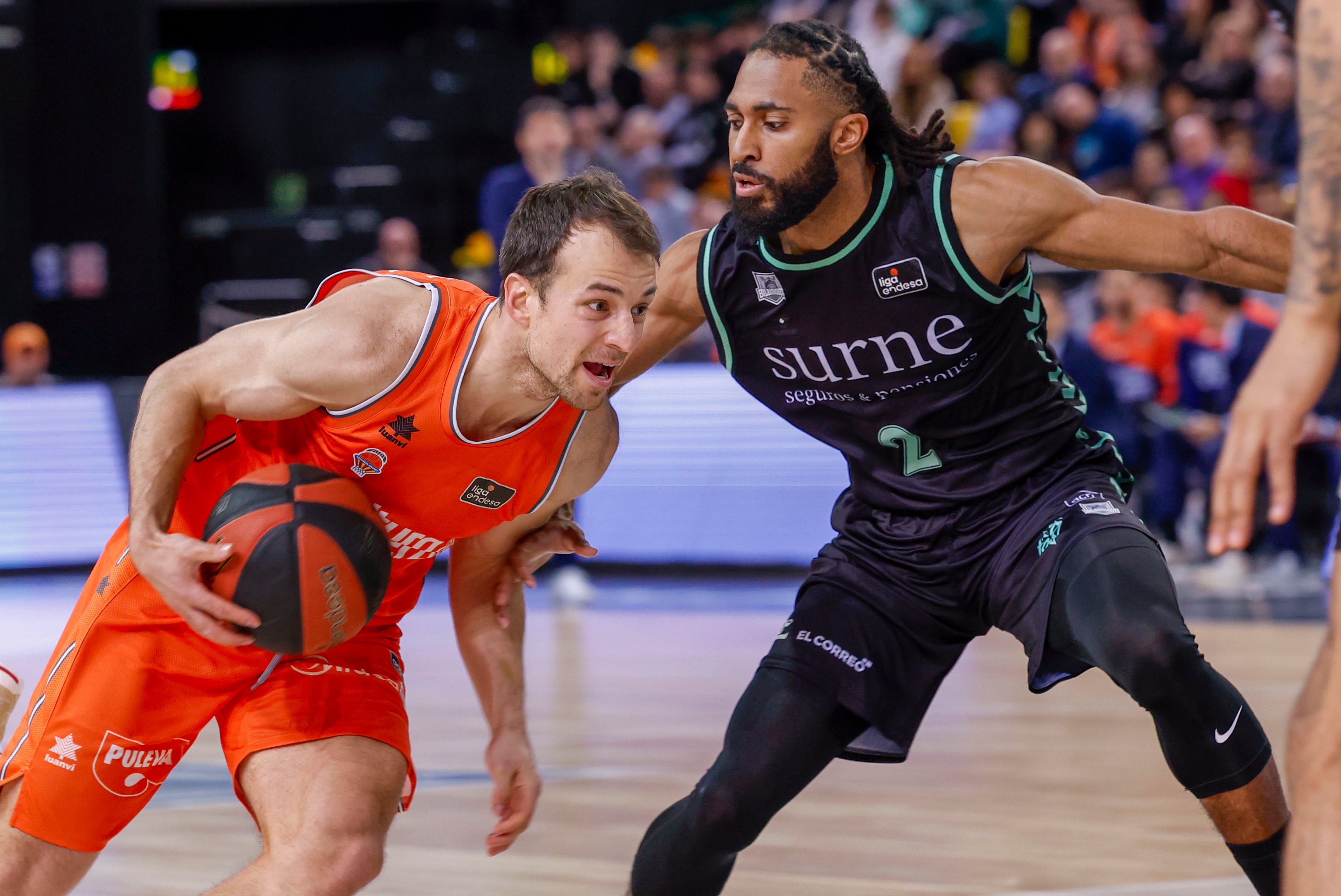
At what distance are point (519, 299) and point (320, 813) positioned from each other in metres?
1.10

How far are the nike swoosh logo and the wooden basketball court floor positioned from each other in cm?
104

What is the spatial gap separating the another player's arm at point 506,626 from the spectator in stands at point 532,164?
16.7ft

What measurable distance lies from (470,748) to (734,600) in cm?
368

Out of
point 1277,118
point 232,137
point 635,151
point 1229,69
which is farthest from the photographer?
point 232,137

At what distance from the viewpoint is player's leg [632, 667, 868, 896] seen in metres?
3.21

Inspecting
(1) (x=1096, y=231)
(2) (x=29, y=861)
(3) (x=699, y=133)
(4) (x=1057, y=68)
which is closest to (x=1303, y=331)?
Result: (1) (x=1096, y=231)

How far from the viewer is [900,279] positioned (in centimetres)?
340

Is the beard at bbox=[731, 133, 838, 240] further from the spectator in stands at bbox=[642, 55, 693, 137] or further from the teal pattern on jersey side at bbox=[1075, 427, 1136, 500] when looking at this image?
the spectator in stands at bbox=[642, 55, 693, 137]

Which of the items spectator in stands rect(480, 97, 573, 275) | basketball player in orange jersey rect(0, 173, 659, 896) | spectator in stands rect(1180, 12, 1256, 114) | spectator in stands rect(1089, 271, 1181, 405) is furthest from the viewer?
spectator in stands rect(1180, 12, 1256, 114)

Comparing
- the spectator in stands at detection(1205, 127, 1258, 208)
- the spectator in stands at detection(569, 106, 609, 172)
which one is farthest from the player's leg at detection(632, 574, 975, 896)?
the spectator in stands at detection(569, 106, 609, 172)

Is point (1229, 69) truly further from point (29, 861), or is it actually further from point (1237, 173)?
point (29, 861)

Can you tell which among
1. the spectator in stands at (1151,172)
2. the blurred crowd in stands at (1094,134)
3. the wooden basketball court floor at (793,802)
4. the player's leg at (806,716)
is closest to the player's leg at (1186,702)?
the player's leg at (806,716)

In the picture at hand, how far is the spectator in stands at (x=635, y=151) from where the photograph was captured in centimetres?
1202

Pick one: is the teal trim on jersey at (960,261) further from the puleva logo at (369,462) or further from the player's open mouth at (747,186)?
the puleva logo at (369,462)
